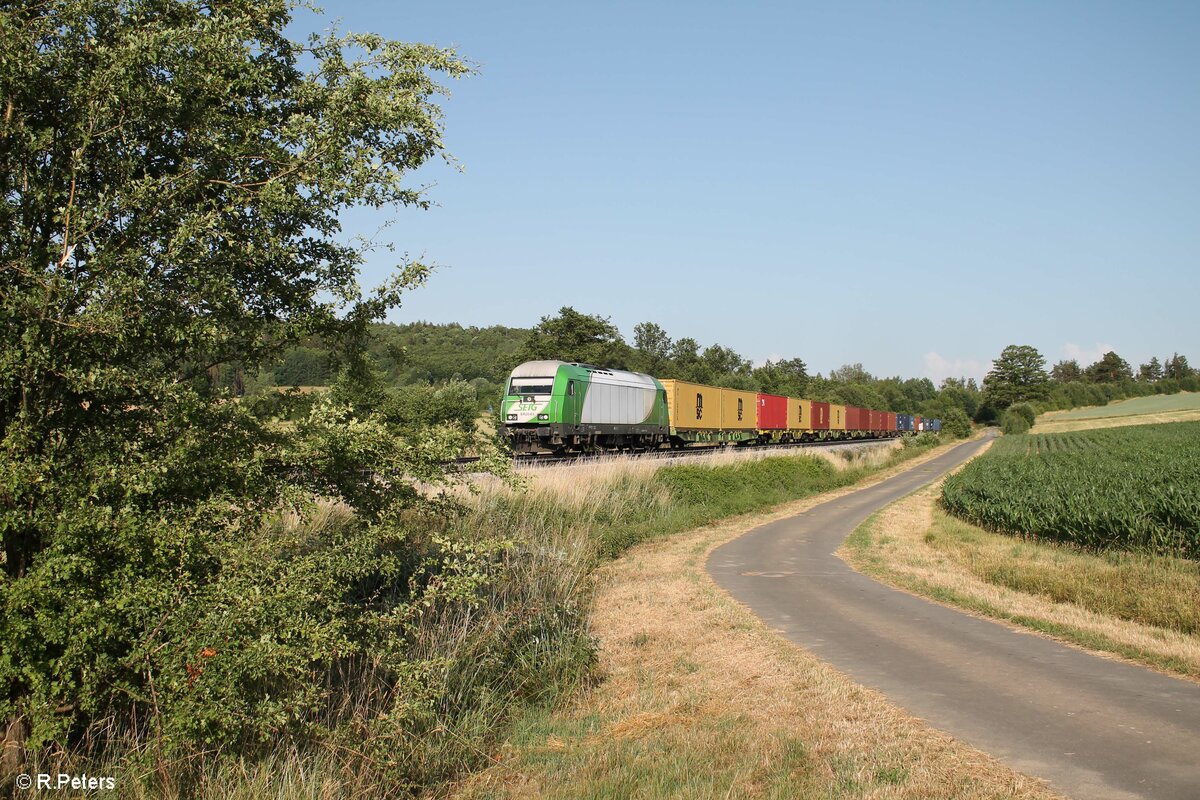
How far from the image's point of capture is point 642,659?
947cm

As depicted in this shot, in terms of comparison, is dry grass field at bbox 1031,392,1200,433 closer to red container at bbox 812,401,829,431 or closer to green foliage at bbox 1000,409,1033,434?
green foliage at bbox 1000,409,1033,434

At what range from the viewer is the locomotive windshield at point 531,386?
26.5 m

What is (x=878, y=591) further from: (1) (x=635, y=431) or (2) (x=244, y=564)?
(1) (x=635, y=431)

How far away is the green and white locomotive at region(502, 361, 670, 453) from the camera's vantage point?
26.3m

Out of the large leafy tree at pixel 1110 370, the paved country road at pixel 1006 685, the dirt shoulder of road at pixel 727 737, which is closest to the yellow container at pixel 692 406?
the paved country road at pixel 1006 685

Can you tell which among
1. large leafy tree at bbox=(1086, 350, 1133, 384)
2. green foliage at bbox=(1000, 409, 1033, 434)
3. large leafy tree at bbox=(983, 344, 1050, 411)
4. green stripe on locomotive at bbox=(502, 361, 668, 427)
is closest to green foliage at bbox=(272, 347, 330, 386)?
green stripe on locomotive at bbox=(502, 361, 668, 427)

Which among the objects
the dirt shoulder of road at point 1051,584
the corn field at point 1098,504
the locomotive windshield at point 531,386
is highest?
the locomotive windshield at point 531,386

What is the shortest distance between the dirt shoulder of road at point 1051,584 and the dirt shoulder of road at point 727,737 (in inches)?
127

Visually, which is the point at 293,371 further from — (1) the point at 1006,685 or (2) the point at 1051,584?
(2) the point at 1051,584

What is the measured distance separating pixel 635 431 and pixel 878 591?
20218mm

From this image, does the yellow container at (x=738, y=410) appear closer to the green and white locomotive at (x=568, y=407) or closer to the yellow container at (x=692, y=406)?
the yellow container at (x=692, y=406)

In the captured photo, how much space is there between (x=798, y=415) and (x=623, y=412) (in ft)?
90.2

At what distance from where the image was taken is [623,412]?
103 ft

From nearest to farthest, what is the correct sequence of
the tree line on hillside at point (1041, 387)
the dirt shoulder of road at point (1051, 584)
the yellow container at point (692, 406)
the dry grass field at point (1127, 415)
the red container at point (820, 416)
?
1. the dirt shoulder of road at point (1051, 584)
2. the yellow container at point (692, 406)
3. the red container at point (820, 416)
4. the dry grass field at point (1127, 415)
5. the tree line on hillside at point (1041, 387)
